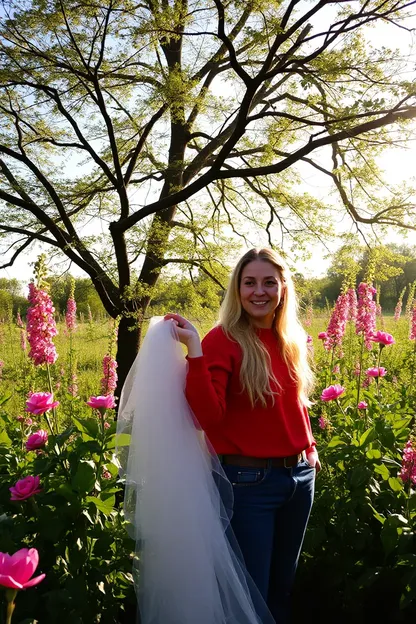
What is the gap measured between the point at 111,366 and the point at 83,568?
134 centimetres

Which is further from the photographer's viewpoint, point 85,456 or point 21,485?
point 85,456

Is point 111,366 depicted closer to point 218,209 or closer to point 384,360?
point 218,209

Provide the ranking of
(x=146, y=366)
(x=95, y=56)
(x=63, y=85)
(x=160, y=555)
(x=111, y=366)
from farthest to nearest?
(x=63, y=85) < (x=95, y=56) < (x=111, y=366) < (x=146, y=366) < (x=160, y=555)

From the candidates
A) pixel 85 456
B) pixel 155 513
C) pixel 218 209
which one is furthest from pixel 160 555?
pixel 218 209

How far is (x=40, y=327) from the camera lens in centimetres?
283

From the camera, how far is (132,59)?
19.9ft

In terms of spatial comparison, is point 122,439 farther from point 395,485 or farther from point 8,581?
point 395,485

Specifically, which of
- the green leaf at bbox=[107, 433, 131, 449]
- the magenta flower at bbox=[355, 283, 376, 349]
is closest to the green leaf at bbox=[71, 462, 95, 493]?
the green leaf at bbox=[107, 433, 131, 449]

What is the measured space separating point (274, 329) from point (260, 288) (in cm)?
23

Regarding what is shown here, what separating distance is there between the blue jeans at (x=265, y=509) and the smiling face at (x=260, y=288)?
62cm

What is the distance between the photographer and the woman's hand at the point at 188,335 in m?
2.08

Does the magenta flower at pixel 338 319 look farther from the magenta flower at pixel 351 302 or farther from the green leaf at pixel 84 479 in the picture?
the green leaf at pixel 84 479

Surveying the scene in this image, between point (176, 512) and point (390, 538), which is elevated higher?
point (176, 512)

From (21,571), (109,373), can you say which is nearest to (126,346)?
(109,373)
